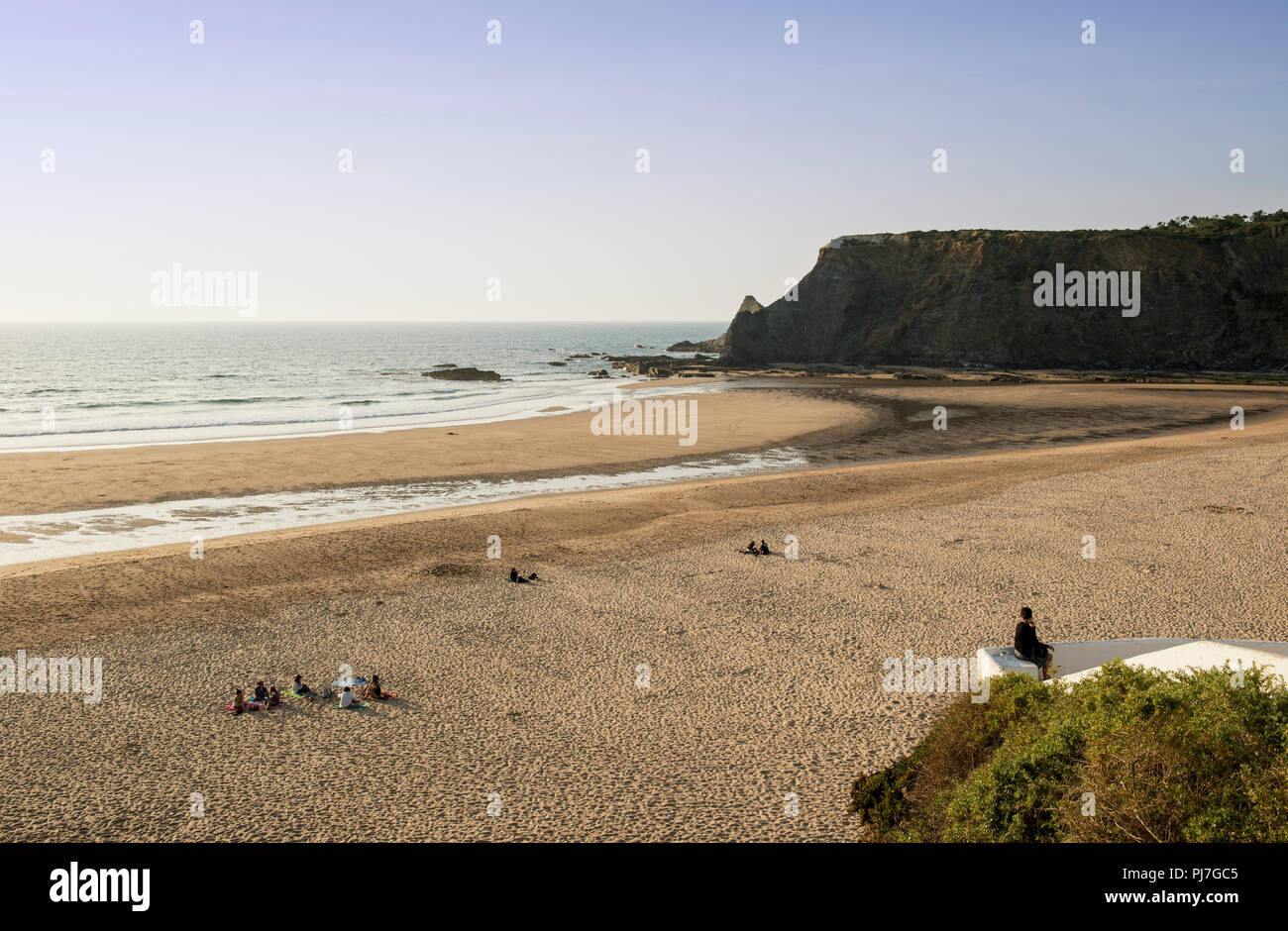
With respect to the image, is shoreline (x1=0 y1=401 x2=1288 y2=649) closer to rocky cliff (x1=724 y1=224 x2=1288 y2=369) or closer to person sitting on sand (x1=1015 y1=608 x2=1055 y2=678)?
person sitting on sand (x1=1015 y1=608 x2=1055 y2=678)

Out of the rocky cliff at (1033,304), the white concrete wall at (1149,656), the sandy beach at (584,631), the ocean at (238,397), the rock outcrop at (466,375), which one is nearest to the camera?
the white concrete wall at (1149,656)

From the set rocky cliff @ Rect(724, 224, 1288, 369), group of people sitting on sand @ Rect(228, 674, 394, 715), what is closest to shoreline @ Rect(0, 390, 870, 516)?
group of people sitting on sand @ Rect(228, 674, 394, 715)

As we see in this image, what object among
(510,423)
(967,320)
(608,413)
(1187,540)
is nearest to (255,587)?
(1187,540)

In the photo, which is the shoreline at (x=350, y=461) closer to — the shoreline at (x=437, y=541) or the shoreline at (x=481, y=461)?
the shoreline at (x=481, y=461)

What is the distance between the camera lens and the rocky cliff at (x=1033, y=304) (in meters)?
79.8

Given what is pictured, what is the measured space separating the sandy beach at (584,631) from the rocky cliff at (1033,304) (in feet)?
181

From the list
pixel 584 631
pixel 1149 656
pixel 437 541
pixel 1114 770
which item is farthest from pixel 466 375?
pixel 1114 770

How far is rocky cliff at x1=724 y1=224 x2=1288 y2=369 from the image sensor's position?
7975 cm

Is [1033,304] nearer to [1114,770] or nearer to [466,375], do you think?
[466,375]

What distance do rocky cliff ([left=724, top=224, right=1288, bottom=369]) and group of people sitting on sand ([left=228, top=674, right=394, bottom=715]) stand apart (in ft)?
276

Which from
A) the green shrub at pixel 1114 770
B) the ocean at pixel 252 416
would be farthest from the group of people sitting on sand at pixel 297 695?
the ocean at pixel 252 416

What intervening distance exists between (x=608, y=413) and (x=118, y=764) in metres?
43.6
